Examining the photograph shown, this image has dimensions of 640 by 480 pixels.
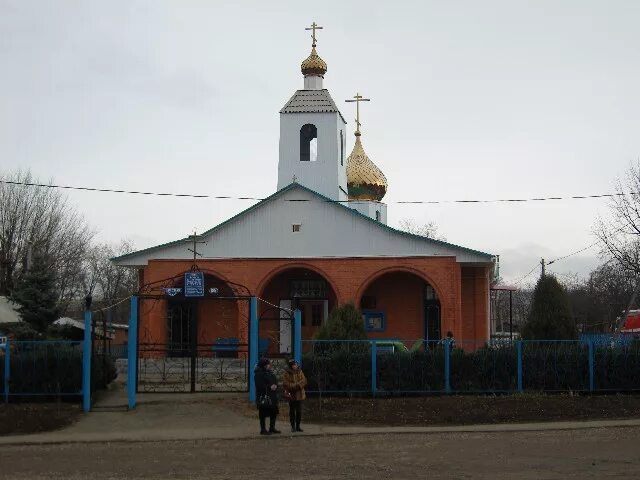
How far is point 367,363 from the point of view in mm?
19984

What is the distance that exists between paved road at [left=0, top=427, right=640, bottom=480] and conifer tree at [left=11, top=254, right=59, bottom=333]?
36.4 ft

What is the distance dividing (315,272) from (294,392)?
49.6ft

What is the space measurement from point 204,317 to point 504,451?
64.9ft

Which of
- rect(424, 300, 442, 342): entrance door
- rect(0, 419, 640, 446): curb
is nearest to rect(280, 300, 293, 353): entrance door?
rect(424, 300, 442, 342): entrance door

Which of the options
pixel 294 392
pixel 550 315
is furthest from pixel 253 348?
pixel 550 315

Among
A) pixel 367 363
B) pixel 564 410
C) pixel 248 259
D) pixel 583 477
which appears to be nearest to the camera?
pixel 583 477

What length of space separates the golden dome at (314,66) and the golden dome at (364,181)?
5974 mm

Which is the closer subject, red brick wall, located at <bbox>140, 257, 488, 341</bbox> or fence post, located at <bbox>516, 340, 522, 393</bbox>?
fence post, located at <bbox>516, 340, 522, 393</bbox>

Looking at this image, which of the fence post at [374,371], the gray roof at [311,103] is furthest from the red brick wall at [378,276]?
the fence post at [374,371]

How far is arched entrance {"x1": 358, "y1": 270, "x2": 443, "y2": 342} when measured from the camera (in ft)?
105

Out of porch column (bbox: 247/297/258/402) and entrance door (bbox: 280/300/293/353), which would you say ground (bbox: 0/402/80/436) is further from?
entrance door (bbox: 280/300/293/353)

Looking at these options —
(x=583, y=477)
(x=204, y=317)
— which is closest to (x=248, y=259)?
(x=204, y=317)

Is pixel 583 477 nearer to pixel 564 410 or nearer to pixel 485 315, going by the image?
pixel 564 410

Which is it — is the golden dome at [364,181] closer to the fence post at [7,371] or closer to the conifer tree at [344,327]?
the conifer tree at [344,327]
